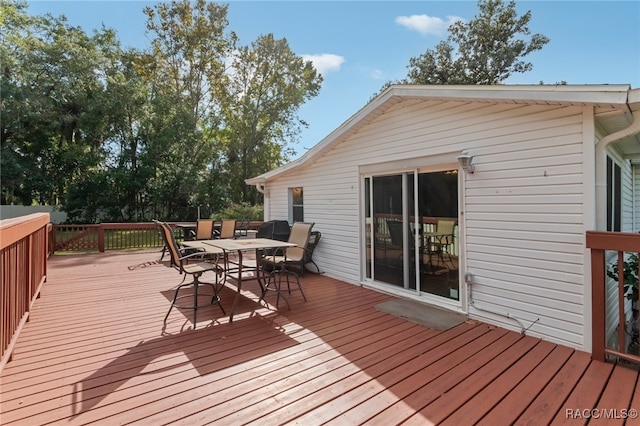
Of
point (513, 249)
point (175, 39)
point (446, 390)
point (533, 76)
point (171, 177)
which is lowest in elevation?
point (446, 390)

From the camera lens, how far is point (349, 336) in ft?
11.1

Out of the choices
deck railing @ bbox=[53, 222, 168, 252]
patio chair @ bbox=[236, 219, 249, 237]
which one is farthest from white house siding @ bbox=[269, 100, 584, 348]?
deck railing @ bbox=[53, 222, 168, 252]

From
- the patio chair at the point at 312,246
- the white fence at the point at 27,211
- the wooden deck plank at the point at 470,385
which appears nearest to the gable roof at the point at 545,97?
the wooden deck plank at the point at 470,385

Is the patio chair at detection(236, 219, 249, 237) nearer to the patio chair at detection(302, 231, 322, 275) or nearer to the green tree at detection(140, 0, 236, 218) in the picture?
the patio chair at detection(302, 231, 322, 275)

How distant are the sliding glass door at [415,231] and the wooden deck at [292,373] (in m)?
0.91

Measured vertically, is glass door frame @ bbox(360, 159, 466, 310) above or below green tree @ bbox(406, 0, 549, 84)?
below

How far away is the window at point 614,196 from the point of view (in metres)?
3.82

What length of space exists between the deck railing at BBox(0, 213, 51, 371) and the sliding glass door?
4.37m

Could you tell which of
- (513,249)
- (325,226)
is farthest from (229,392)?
(325,226)

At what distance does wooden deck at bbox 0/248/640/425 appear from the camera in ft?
6.90

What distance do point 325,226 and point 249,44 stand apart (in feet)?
51.2

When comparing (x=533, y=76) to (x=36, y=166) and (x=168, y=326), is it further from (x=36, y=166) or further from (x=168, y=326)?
(x=36, y=166)

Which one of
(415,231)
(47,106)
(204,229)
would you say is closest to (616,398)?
(415,231)

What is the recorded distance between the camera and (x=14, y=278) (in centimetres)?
295
